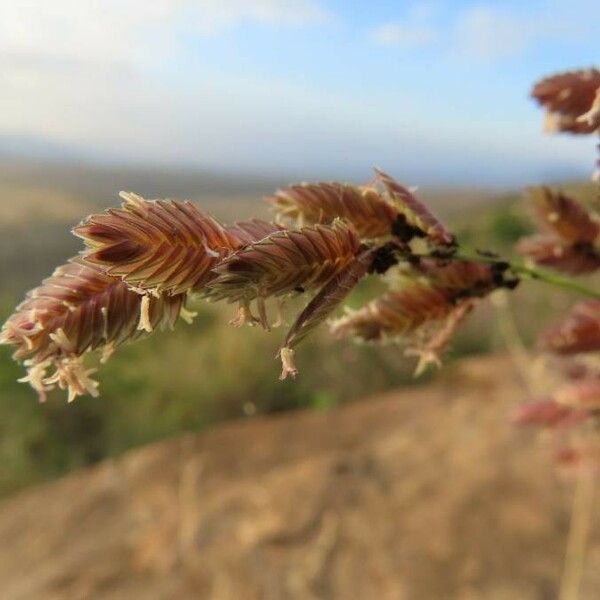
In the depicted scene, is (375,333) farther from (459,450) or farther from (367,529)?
(459,450)

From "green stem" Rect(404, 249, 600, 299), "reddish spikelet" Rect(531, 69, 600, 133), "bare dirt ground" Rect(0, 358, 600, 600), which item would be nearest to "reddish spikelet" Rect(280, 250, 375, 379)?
"green stem" Rect(404, 249, 600, 299)

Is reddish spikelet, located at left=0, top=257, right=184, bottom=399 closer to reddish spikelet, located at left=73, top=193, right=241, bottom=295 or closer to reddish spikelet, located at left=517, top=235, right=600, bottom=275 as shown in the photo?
reddish spikelet, located at left=73, top=193, right=241, bottom=295

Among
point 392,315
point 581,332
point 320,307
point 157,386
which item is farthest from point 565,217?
point 157,386

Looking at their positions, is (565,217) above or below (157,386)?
above

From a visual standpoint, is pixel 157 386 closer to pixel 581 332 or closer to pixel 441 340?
pixel 581 332

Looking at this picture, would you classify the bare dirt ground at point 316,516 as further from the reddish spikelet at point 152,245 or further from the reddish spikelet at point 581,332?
the reddish spikelet at point 152,245

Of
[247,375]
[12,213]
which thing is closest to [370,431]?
[247,375]

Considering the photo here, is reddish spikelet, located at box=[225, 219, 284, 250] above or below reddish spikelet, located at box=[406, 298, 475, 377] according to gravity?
above

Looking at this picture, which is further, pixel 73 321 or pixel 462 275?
pixel 462 275
